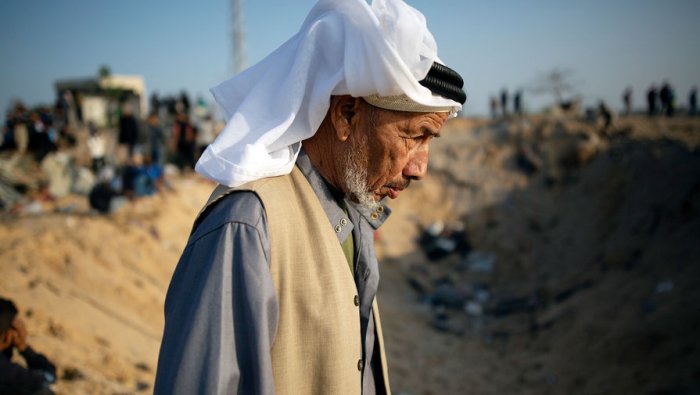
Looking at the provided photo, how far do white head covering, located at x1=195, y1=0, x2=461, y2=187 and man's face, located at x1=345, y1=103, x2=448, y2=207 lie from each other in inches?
3.8

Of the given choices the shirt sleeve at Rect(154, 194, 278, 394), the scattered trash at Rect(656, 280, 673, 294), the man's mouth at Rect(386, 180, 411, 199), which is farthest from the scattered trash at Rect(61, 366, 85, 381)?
the scattered trash at Rect(656, 280, 673, 294)

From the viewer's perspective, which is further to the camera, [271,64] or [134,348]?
[134,348]

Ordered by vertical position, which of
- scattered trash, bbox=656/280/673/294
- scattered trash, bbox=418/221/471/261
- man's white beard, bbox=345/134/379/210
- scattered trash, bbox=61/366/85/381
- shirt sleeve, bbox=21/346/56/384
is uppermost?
man's white beard, bbox=345/134/379/210

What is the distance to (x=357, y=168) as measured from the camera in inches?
59.0

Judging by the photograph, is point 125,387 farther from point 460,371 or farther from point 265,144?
point 460,371

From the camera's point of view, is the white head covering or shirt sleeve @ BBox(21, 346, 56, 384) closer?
the white head covering

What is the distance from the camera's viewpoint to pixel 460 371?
23.0 feet

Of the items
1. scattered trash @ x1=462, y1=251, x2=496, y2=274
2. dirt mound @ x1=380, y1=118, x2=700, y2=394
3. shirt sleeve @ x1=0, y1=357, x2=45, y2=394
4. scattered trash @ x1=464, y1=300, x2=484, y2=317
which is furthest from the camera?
scattered trash @ x1=462, y1=251, x2=496, y2=274

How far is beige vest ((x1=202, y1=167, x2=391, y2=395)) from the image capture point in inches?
45.6

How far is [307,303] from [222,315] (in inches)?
10.3

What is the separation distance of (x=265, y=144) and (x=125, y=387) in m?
4.31

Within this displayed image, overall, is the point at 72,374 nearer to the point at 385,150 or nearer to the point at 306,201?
the point at 306,201

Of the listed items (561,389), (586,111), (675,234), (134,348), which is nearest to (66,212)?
(134,348)

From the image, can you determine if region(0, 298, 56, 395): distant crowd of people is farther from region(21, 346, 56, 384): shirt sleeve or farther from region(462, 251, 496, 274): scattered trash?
region(462, 251, 496, 274): scattered trash
